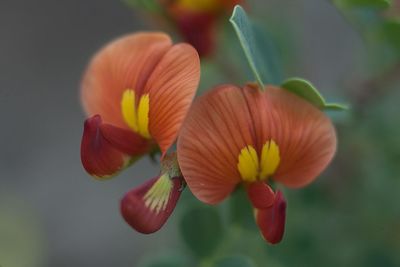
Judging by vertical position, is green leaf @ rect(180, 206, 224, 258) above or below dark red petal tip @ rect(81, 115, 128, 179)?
below

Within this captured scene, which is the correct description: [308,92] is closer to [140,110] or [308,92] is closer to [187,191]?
[140,110]

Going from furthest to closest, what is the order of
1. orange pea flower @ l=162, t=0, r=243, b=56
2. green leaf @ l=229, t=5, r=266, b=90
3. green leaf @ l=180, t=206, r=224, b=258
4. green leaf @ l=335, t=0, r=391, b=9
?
orange pea flower @ l=162, t=0, r=243, b=56 < green leaf @ l=180, t=206, r=224, b=258 < green leaf @ l=335, t=0, r=391, b=9 < green leaf @ l=229, t=5, r=266, b=90

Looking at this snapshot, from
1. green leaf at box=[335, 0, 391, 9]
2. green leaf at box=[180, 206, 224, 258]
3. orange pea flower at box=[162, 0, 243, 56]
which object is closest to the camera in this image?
green leaf at box=[335, 0, 391, 9]

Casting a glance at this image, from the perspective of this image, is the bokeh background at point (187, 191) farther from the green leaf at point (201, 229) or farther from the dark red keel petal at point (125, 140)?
the dark red keel petal at point (125, 140)

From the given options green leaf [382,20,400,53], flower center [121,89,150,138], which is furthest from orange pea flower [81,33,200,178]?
green leaf [382,20,400,53]

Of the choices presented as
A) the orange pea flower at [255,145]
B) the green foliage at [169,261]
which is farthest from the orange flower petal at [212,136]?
the green foliage at [169,261]

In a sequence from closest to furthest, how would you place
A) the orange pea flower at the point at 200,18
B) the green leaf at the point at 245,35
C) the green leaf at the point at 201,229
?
the green leaf at the point at 245,35, the green leaf at the point at 201,229, the orange pea flower at the point at 200,18

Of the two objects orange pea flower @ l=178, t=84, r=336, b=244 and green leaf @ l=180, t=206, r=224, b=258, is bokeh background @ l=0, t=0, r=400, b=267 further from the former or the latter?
orange pea flower @ l=178, t=84, r=336, b=244

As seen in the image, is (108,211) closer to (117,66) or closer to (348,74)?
(348,74)
